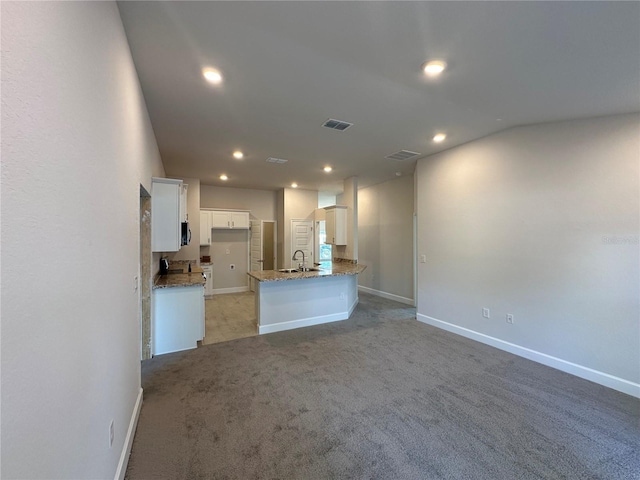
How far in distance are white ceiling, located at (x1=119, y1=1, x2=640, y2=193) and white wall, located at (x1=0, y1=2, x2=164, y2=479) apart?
654 millimetres

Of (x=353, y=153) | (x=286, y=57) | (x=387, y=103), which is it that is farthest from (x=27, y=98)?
(x=353, y=153)

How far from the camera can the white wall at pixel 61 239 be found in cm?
73

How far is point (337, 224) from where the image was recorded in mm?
6559

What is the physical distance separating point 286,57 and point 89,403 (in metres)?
2.53

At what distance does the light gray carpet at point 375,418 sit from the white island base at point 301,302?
33.3 inches

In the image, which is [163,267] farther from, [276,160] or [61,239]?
[61,239]

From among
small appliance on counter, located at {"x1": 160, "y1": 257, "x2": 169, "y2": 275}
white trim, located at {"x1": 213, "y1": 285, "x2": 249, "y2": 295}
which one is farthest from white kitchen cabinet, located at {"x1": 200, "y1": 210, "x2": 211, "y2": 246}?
small appliance on counter, located at {"x1": 160, "y1": 257, "x2": 169, "y2": 275}

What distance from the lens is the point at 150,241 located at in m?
3.49

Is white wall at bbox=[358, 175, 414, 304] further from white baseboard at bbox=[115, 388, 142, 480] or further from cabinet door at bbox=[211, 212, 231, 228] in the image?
white baseboard at bbox=[115, 388, 142, 480]

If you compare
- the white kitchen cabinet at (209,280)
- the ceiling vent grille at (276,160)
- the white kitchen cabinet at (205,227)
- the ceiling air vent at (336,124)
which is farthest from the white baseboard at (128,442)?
the white kitchen cabinet at (205,227)

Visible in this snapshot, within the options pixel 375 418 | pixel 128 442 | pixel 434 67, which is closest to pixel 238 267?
pixel 128 442

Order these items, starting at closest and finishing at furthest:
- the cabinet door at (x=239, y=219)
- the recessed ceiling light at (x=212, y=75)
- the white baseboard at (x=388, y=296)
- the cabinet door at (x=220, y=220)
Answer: the recessed ceiling light at (x=212, y=75)
the white baseboard at (x=388, y=296)
the cabinet door at (x=220, y=220)
the cabinet door at (x=239, y=219)

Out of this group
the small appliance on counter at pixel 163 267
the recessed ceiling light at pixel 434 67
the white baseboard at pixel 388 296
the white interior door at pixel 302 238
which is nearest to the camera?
the recessed ceiling light at pixel 434 67

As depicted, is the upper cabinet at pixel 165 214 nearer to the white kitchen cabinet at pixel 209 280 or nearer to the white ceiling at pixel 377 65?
the white ceiling at pixel 377 65
